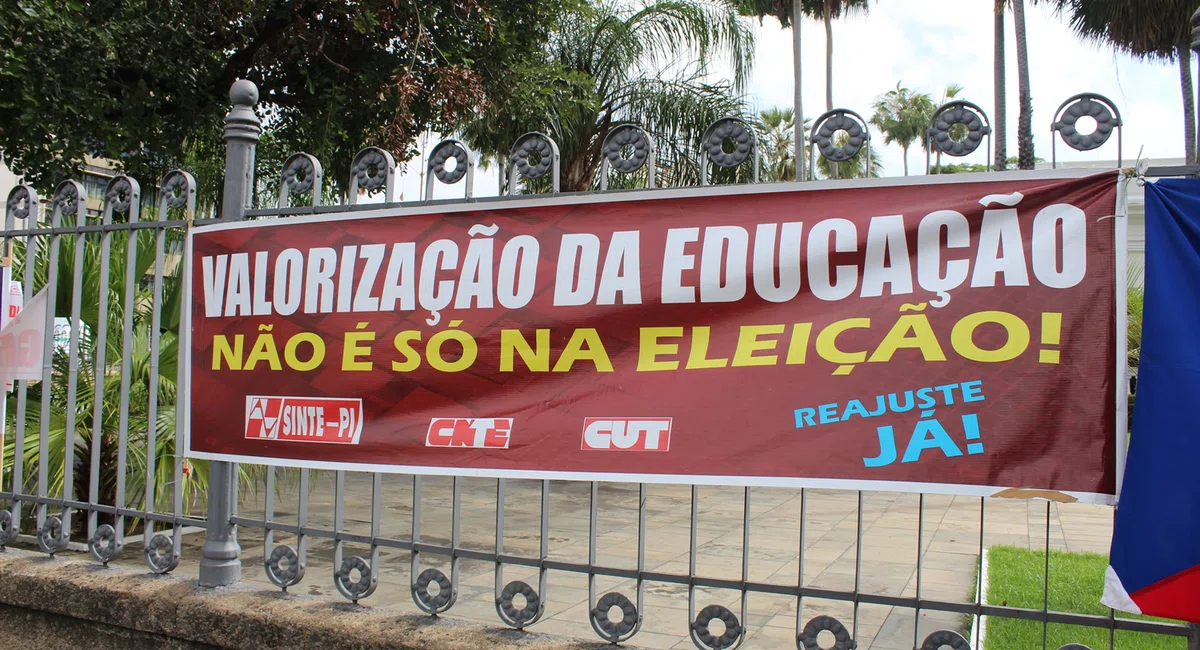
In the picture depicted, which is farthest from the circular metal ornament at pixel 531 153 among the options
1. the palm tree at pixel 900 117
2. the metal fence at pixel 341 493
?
the palm tree at pixel 900 117

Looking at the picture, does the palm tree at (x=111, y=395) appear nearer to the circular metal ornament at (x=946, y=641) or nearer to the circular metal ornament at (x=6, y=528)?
the circular metal ornament at (x=6, y=528)

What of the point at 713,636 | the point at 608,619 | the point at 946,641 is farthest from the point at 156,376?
the point at 946,641

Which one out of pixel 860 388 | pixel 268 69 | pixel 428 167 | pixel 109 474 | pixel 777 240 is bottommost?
pixel 109 474

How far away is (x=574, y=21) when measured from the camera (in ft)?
43.7

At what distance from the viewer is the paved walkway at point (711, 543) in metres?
4.68

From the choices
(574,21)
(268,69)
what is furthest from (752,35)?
(268,69)

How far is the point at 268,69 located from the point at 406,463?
700cm

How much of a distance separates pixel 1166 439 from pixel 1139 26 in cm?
2127

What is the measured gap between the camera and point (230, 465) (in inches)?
146

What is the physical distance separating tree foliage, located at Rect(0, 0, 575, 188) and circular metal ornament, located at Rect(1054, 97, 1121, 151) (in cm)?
663

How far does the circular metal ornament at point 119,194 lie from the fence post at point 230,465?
1.75 feet

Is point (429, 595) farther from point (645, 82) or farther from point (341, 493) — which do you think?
point (645, 82)

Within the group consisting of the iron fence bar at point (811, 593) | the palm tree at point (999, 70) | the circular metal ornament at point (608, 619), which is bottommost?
the circular metal ornament at point (608, 619)

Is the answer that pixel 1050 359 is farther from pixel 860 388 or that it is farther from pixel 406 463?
pixel 406 463
